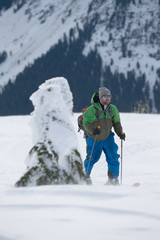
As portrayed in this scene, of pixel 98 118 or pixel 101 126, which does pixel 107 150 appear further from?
pixel 98 118

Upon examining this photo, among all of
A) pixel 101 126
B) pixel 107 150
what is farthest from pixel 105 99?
pixel 107 150

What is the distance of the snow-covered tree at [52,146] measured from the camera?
18.1 feet

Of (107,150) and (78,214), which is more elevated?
(78,214)

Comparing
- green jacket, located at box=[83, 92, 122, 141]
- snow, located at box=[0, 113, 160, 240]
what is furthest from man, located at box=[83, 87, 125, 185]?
snow, located at box=[0, 113, 160, 240]

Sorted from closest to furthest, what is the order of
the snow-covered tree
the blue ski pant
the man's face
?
1. the snow-covered tree
2. the man's face
3. the blue ski pant

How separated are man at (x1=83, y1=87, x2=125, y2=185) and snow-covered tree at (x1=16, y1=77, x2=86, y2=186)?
1.12 meters

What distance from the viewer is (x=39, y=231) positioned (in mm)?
3137

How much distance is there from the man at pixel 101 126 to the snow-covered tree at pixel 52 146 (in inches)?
44.1

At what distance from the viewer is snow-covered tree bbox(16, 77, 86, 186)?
5523mm

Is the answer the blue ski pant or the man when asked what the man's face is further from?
the blue ski pant

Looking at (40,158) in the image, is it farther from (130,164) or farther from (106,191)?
(130,164)

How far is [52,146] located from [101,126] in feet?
5.57

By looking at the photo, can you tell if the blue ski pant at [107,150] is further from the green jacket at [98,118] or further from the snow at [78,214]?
the snow at [78,214]

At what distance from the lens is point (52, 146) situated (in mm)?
5812
